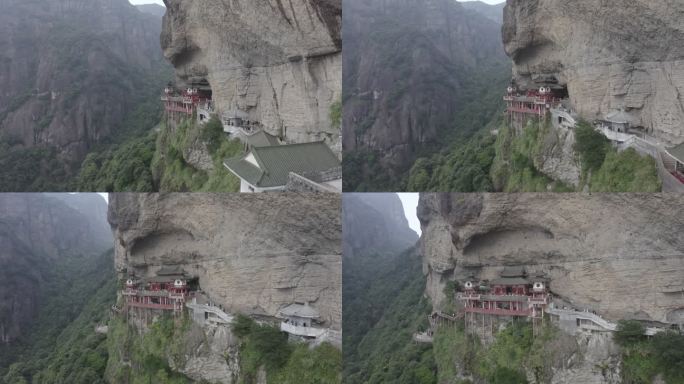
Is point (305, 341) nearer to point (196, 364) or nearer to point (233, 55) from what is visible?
point (196, 364)

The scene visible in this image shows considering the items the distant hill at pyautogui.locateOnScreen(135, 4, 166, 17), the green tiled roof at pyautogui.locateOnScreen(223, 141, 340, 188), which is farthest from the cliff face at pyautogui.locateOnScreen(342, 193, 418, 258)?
the distant hill at pyautogui.locateOnScreen(135, 4, 166, 17)

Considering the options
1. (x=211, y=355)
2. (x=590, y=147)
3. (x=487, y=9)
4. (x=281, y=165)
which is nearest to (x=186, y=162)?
(x=281, y=165)

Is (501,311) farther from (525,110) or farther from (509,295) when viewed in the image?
(525,110)

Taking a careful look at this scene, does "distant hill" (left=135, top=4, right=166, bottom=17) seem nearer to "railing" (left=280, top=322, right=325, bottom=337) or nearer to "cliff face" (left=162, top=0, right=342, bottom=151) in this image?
"cliff face" (left=162, top=0, right=342, bottom=151)

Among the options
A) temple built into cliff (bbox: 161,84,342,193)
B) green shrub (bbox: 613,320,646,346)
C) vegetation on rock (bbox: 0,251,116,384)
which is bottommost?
vegetation on rock (bbox: 0,251,116,384)

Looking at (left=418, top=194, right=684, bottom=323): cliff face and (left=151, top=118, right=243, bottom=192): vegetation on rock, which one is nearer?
(left=418, top=194, right=684, bottom=323): cliff face

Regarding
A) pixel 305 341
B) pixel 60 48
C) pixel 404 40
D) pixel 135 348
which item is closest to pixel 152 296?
pixel 135 348
